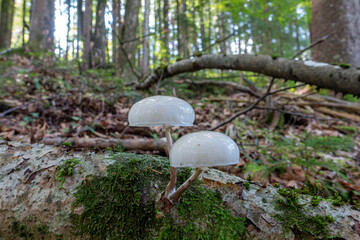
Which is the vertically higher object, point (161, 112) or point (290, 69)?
point (290, 69)

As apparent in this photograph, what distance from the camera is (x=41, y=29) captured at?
22.8 feet

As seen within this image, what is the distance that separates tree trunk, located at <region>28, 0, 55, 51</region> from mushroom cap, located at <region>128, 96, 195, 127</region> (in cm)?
679

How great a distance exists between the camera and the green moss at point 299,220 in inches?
41.8

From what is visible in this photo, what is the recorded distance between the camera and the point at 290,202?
3.89 ft

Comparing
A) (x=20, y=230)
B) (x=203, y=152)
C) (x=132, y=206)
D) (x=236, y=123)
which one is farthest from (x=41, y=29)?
(x=203, y=152)

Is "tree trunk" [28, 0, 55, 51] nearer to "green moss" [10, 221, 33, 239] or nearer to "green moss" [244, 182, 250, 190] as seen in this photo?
"green moss" [10, 221, 33, 239]

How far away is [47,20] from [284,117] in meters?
7.70

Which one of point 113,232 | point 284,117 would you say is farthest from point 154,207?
point 284,117

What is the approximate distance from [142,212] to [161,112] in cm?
59

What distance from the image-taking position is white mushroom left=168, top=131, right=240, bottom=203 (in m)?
0.98

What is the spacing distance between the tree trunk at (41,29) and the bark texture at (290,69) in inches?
214

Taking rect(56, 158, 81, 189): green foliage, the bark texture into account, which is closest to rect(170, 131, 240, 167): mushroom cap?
rect(56, 158, 81, 189): green foliage

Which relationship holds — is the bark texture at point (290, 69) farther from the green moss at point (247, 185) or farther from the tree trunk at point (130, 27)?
the tree trunk at point (130, 27)

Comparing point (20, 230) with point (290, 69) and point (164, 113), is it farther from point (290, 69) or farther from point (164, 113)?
point (290, 69)
